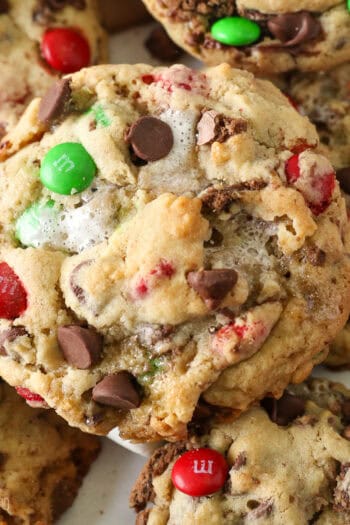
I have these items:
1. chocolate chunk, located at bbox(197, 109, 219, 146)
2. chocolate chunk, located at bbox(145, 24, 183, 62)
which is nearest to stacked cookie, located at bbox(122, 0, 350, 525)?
chocolate chunk, located at bbox(197, 109, 219, 146)

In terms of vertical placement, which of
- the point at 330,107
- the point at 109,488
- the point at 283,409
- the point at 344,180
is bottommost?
the point at 109,488

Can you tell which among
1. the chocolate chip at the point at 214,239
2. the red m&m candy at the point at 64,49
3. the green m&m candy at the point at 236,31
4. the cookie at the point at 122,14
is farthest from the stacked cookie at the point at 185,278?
the cookie at the point at 122,14

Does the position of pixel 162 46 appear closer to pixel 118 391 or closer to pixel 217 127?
pixel 217 127

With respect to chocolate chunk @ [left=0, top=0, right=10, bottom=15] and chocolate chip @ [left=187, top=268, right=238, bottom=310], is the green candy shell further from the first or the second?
chocolate chunk @ [left=0, top=0, right=10, bottom=15]

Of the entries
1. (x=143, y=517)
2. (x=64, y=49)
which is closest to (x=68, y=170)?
(x=64, y=49)

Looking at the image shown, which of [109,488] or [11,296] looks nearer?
[11,296]

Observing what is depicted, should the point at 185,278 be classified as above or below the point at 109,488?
above
